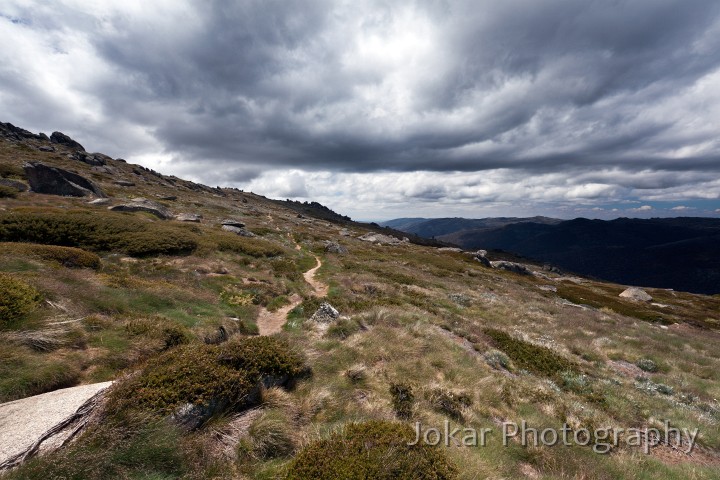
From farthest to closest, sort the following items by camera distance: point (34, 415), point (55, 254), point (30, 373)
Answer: point (55, 254)
point (30, 373)
point (34, 415)

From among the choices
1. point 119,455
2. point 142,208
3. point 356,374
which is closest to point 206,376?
point 119,455

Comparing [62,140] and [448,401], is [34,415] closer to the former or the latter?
[448,401]

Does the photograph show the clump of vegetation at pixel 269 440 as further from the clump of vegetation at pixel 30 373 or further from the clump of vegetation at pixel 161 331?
the clump of vegetation at pixel 161 331

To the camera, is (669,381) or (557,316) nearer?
(669,381)

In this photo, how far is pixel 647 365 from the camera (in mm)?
18703

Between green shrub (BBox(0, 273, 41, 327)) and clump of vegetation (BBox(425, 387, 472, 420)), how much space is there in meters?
12.4

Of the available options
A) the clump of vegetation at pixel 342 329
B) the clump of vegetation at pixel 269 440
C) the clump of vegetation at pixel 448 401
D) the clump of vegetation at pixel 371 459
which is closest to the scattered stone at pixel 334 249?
the clump of vegetation at pixel 342 329

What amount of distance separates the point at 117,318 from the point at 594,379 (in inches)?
866

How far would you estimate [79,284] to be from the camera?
12.6 meters

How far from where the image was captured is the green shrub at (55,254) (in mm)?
15450

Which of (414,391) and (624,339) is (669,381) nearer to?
(624,339)

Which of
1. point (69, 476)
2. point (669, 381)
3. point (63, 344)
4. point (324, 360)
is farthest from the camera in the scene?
point (669, 381)

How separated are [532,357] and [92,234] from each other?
1254 inches

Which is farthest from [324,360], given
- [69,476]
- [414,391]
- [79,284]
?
[79,284]
